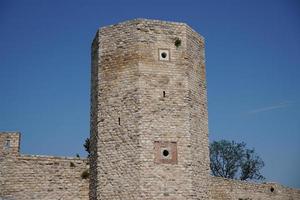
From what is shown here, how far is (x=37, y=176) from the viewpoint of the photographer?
51.1 ft

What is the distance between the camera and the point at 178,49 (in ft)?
52.5

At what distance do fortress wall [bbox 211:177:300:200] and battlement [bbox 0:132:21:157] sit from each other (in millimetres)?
8075

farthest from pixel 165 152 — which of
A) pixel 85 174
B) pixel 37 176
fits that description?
pixel 37 176

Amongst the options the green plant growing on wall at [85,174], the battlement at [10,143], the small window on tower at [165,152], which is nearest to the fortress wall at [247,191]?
the small window on tower at [165,152]

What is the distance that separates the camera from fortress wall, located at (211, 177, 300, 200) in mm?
18922

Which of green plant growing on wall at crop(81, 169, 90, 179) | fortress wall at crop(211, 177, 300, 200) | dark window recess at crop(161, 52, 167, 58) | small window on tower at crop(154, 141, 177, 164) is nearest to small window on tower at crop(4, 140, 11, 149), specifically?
green plant growing on wall at crop(81, 169, 90, 179)

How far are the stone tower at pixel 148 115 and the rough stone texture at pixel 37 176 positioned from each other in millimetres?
764

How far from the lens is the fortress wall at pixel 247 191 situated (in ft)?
62.1

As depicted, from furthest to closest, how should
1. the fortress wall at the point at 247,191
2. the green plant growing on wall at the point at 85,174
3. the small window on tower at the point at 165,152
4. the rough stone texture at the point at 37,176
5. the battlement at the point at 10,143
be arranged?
1. the fortress wall at the point at 247,191
2. the green plant growing on wall at the point at 85,174
3. the battlement at the point at 10,143
4. the rough stone texture at the point at 37,176
5. the small window on tower at the point at 165,152

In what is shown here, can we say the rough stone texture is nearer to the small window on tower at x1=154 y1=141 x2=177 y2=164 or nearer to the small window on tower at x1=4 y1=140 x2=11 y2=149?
the small window on tower at x1=4 y1=140 x2=11 y2=149

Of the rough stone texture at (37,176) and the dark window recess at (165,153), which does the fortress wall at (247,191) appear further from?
the rough stone texture at (37,176)

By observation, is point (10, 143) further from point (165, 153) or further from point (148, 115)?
point (165, 153)

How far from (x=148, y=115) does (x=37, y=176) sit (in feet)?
14.8

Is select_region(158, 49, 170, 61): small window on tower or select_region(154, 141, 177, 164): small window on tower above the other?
select_region(158, 49, 170, 61): small window on tower
